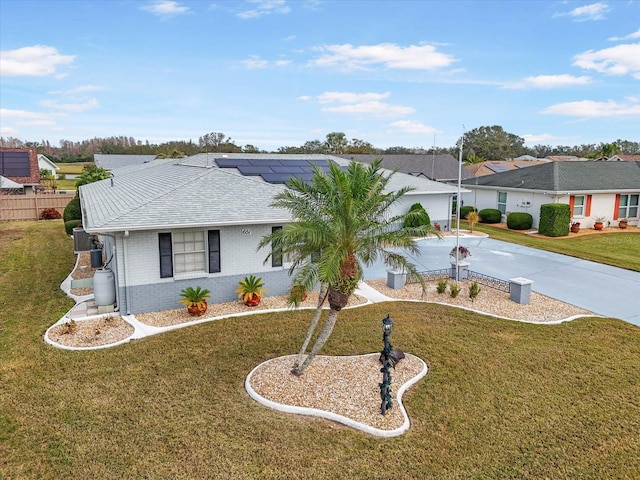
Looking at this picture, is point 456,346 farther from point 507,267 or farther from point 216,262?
point 507,267

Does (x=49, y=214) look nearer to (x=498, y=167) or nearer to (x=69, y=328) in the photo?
(x=69, y=328)

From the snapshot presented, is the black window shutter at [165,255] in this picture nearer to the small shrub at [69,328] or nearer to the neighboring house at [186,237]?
the neighboring house at [186,237]

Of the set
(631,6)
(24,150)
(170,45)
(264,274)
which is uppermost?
(631,6)

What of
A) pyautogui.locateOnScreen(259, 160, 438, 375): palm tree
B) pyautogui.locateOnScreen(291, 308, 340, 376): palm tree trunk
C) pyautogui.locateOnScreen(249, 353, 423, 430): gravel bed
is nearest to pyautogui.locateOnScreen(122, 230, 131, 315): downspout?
pyautogui.locateOnScreen(249, 353, 423, 430): gravel bed

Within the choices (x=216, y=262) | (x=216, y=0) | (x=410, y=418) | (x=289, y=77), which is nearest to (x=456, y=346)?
(x=410, y=418)

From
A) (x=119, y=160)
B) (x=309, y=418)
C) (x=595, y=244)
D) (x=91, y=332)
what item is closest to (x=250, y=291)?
(x=91, y=332)

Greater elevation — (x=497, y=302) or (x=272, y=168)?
(x=272, y=168)
